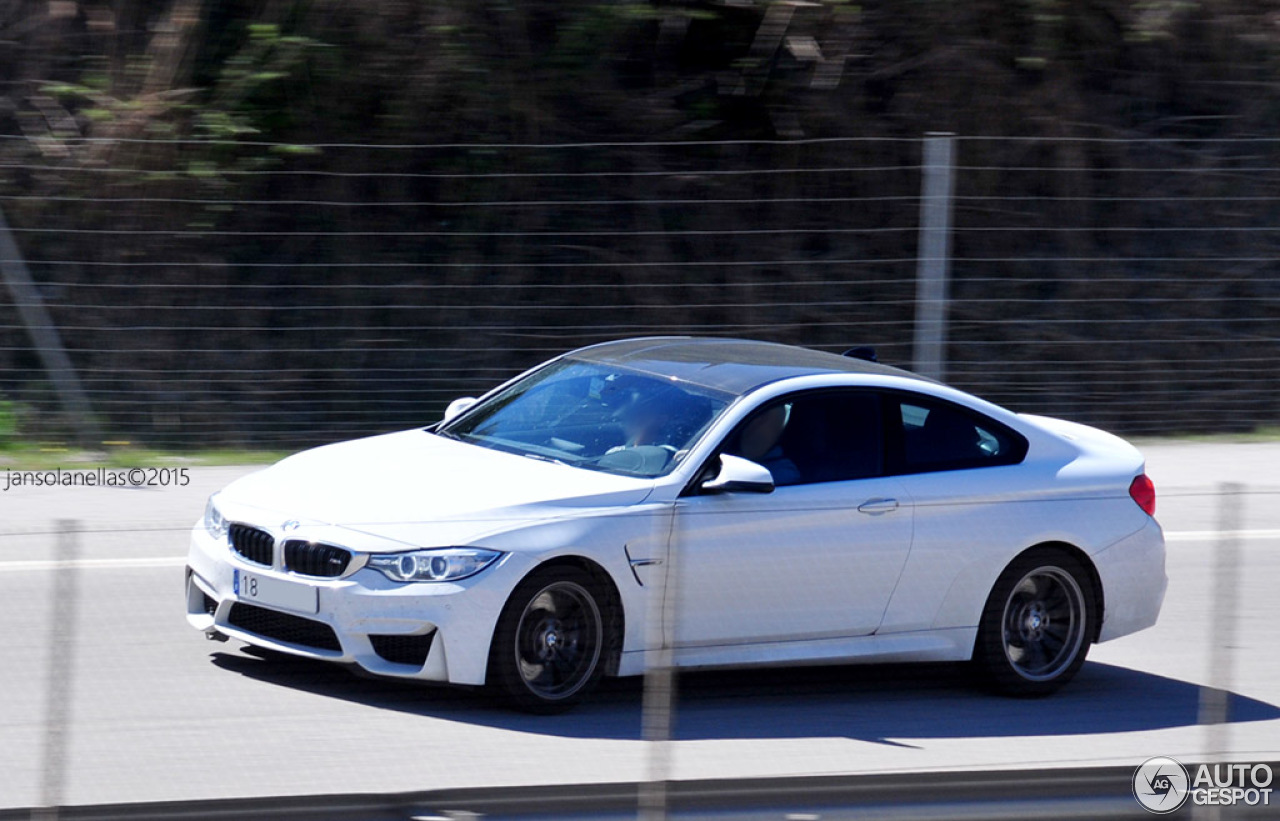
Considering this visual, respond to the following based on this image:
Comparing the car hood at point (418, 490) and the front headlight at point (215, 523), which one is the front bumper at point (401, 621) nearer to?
the car hood at point (418, 490)

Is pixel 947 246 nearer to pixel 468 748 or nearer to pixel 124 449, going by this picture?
pixel 124 449

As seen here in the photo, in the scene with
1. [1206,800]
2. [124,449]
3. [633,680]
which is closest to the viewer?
[1206,800]

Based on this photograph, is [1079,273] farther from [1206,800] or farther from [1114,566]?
[1206,800]

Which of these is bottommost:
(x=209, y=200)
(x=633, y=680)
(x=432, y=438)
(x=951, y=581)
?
(x=633, y=680)

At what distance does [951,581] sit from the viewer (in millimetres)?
6863

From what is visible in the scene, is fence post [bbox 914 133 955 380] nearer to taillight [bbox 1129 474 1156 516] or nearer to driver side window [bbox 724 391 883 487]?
taillight [bbox 1129 474 1156 516]

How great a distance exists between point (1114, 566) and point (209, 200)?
7.36 m

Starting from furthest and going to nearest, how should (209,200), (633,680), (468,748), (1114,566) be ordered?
(209,200) → (1114,566) → (633,680) → (468,748)

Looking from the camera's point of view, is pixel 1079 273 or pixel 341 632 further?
pixel 1079 273

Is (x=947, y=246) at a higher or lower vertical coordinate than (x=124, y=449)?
higher

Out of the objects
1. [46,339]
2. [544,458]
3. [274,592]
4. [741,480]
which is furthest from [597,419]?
[46,339]

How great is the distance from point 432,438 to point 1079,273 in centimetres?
747

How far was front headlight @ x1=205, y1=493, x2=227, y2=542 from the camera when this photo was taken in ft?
21.1

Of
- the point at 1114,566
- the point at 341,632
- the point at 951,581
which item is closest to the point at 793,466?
the point at 951,581
